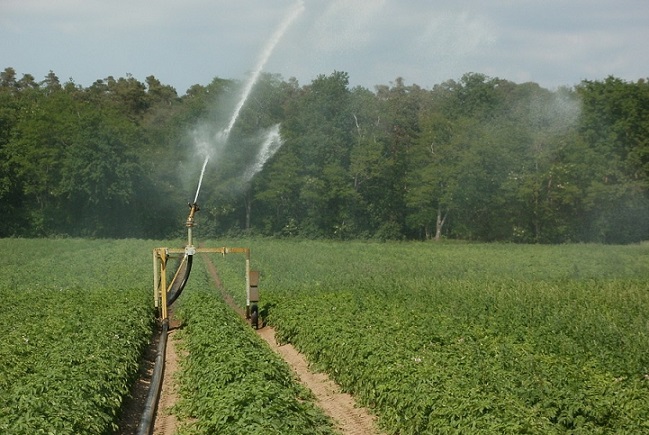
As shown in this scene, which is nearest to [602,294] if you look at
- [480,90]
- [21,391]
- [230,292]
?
[230,292]

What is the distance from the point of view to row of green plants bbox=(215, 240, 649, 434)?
1005cm

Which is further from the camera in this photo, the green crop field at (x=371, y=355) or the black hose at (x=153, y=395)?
the black hose at (x=153, y=395)

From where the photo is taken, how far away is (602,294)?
933 inches

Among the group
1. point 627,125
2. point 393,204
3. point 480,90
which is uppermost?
point 480,90

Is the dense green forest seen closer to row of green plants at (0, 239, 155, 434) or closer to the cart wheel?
row of green plants at (0, 239, 155, 434)

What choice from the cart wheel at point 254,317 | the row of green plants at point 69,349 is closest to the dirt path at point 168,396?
the row of green plants at point 69,349

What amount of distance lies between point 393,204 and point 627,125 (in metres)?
21.9

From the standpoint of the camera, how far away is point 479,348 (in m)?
14.1

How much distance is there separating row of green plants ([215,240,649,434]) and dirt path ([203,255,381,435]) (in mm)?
208

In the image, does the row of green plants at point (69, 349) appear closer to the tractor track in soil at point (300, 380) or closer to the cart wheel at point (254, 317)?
the tractor track in soil at point (300, 380)

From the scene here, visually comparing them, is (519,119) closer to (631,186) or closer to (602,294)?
(631,186)

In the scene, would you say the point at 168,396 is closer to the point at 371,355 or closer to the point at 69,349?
the point at 69,349

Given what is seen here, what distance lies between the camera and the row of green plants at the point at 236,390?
400 inches

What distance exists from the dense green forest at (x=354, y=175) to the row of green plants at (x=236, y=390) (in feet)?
165
